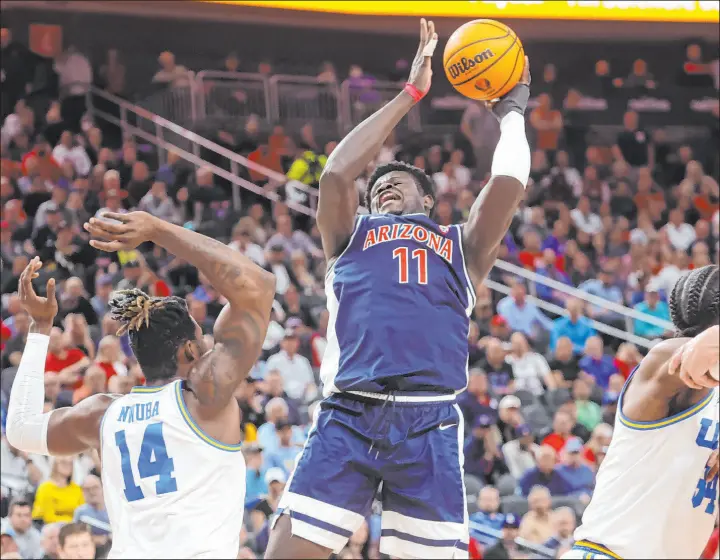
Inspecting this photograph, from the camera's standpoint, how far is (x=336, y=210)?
5.29 metres

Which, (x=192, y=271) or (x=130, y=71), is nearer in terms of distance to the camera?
(x=192, y=271)

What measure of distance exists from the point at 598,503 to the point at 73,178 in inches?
419

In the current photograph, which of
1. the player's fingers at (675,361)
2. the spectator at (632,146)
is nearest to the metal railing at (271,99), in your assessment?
the spectator at (632,146)

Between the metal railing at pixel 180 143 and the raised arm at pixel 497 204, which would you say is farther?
the metal railing at pixel 180 143

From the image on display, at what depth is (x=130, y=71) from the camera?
17.9 m

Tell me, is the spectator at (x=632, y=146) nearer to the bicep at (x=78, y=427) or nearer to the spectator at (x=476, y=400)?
the spectator at (x=476, y=400)

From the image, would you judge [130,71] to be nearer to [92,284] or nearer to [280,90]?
[280,90]

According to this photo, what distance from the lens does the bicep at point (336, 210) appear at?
5.25m

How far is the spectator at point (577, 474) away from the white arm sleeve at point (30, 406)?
676cm

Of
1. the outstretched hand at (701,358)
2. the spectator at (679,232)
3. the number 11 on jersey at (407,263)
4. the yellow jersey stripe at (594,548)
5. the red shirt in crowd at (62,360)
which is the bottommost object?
the red shirt in crowd at (62,360)

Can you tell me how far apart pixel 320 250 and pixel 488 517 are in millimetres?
4913

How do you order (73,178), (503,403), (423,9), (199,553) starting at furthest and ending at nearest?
1. (423,9)
2. (73,178)
3. (503,403)
4. (199,553)

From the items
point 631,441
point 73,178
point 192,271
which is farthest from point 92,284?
point 631,441

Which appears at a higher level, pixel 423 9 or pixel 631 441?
pixel 423 9
